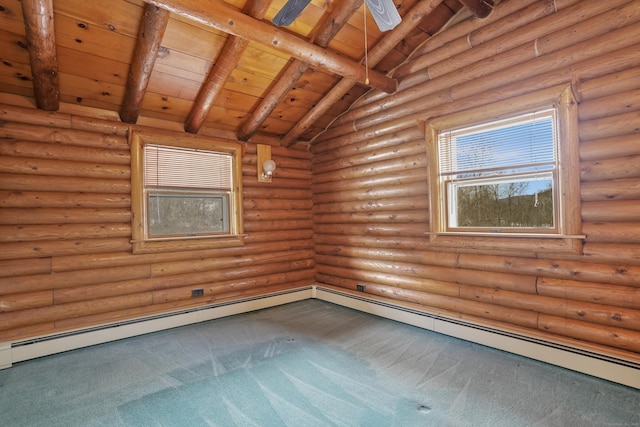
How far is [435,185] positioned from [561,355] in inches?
80.5

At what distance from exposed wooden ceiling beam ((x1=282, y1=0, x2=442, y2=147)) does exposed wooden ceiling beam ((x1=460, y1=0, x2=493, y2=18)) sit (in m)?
0.32

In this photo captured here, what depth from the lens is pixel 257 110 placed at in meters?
4.28

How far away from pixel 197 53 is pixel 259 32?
2.72 ft

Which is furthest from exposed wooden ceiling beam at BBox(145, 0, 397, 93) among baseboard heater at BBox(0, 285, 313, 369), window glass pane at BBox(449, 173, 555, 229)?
baseboard heater at BBox(0, 285, 313, 369)

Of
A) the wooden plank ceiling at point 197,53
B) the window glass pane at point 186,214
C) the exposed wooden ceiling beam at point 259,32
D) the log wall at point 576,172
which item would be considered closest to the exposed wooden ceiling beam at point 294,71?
the wooden plank ceiling at point 197,53

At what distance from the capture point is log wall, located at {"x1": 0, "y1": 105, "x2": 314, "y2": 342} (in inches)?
128

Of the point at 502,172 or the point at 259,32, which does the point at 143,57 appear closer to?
the point at 259,32

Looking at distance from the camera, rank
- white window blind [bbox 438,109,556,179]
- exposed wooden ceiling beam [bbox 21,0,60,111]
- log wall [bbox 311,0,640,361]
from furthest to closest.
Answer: white window blind [bbox 438,109,556,179] < log wall [bbox 311,0,640,361] < exposed wooden ceiling beam [bbox 21,0,60,111]

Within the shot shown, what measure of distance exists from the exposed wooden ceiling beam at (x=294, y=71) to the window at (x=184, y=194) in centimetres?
48

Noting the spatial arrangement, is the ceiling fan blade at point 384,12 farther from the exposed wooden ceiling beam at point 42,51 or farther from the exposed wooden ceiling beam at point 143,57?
the exposed wooden ceiling beam at point 42,51

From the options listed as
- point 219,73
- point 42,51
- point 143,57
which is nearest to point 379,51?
point 219,73

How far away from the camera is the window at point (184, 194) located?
156 inches

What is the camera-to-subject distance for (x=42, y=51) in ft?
8.77

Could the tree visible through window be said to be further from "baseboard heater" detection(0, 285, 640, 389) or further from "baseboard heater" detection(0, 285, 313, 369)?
"baseboard heater" detection(0, 285, 313, 369)
